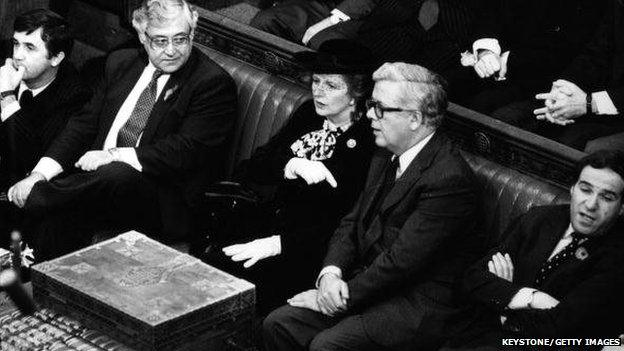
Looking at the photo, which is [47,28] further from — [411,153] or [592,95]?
[592,95]

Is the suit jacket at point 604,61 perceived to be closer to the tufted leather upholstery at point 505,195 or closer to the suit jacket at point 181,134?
the tufted leather upholstery at point 505,195

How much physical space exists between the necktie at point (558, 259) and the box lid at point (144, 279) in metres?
1.09

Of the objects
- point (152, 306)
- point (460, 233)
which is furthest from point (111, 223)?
point (460, 233)

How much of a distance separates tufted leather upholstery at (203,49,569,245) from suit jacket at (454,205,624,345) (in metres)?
0.26

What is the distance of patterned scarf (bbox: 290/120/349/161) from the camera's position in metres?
5.19

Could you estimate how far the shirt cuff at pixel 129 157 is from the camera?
5469mm

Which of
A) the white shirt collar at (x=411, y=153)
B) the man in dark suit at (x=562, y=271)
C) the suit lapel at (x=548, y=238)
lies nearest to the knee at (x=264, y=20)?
the white shirt collar at (x=411, y=153)

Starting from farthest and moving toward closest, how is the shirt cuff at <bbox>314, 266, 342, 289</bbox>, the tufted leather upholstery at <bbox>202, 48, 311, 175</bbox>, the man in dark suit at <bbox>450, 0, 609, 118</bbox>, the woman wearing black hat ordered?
the tufted leather upholstery at <bbox>202, 48, 311, 175</bbox>
the man in dark suit at <bbox>450, 0, 609, 118</bbox>
the woman wearing black hat
the shirt cuff at <bbox>314, 266, 342, 289</bbox>

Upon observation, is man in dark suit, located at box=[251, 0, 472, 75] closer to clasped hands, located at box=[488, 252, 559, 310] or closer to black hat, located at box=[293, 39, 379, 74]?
black hat, located at box=[293, 39, 379, 74]

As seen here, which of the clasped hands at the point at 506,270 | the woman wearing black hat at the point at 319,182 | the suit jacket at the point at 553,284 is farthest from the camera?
the woman wearing black hat at the point at 319,182

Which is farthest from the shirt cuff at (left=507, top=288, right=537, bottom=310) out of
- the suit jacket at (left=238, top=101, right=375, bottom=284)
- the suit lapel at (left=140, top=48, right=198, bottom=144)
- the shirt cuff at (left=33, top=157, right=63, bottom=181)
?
the shirt cuff at (left=33, top=157, right=63, bottom=181)

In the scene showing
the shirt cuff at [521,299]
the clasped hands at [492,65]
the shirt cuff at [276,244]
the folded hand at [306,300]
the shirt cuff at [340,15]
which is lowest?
the folded hand at [306,300]

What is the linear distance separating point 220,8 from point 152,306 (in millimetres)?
3139

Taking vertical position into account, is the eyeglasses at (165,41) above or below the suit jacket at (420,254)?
above
